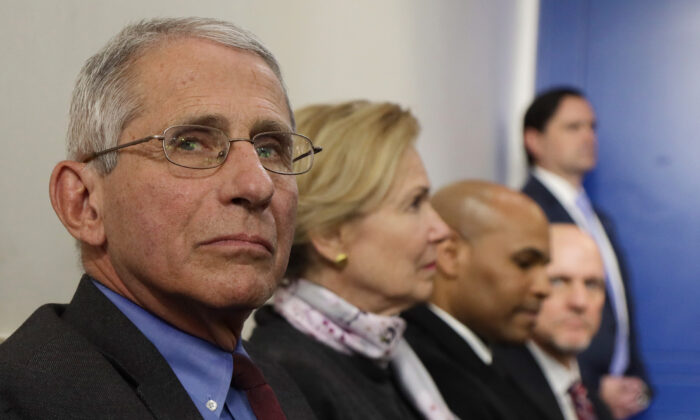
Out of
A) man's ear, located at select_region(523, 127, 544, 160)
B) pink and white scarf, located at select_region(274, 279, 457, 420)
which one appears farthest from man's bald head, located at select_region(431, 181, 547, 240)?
man's ear, located at select_region(523, 127, 544, 160)

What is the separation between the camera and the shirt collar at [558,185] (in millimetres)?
4734

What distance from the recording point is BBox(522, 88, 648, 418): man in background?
4.08m

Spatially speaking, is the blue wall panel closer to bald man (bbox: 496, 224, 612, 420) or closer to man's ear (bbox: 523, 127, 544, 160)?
man's ear (bbox: 523, 127, 544, 160)

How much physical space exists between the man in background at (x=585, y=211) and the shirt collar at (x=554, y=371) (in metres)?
0.76

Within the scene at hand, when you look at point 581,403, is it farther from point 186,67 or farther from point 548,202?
point 186,67

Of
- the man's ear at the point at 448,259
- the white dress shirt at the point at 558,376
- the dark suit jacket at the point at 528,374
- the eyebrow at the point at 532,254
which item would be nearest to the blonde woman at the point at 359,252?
the man's ear at the point at 448,259

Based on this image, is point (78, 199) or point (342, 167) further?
point (342, 167)

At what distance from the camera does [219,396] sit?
1.30 meters

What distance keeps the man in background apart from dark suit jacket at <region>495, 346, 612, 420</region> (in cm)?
95

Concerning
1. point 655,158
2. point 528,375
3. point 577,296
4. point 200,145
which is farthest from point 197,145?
point 655,158

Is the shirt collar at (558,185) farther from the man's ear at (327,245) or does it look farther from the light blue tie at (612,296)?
the man's ear at (327,245)

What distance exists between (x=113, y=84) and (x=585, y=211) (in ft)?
12.7

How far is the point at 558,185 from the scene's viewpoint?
4.81 metres

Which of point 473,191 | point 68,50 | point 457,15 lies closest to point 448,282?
point 473,191
